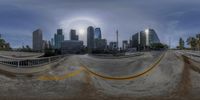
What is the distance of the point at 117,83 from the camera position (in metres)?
6.36

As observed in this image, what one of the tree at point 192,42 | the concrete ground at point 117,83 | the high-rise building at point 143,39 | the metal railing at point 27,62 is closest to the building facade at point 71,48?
the metal railing at point 27,62

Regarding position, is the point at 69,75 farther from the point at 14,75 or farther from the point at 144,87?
the point at 144,87

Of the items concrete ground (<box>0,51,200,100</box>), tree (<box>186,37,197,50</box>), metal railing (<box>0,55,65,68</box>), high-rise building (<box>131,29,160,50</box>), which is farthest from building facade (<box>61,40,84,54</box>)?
tree (<box>186,37,197,50</box>)

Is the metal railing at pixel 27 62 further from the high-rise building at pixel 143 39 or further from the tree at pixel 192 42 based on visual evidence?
the tree at pixel 192 42

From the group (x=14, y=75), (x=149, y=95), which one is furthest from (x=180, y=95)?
(x=14, y=75)

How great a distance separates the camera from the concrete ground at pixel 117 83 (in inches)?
244

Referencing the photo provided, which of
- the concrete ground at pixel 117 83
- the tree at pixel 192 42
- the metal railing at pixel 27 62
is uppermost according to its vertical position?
the tree at pixel 192 42

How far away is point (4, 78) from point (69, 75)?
6.00ft

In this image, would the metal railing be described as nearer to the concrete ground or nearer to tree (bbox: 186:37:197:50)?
the concrete ground

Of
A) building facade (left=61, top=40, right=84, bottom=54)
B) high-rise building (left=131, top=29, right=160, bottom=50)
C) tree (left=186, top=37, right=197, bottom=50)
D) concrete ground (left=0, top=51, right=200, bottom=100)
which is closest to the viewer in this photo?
concrete ground (left=0, top=51, right=200, bottom=100)

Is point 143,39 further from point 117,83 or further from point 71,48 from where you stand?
point 117,83

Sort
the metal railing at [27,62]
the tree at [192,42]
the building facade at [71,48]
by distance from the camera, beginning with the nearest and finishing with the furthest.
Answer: the metal railing at [27,62]
the building facade at [71,48]
the tree at [192,42]

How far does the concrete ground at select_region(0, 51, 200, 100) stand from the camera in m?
6.20

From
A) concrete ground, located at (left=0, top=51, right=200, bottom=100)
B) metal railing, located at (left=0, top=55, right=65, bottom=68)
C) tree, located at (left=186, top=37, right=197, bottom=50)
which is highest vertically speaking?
tree, located at (left=186, top=37, right=197, bottom=50)
